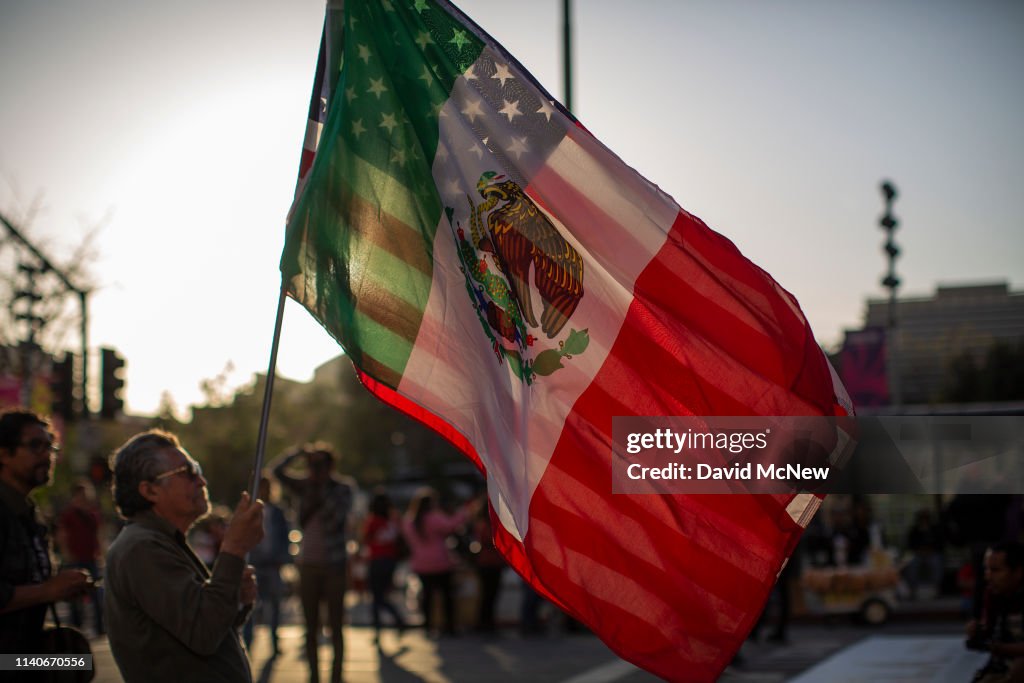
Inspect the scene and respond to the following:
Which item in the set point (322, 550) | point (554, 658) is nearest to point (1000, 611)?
point (322, 550)

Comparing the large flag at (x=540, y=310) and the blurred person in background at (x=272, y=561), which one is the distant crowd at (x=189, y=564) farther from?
the large flag at (x=540, y=310)

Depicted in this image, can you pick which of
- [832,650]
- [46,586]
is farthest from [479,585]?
[46,586]

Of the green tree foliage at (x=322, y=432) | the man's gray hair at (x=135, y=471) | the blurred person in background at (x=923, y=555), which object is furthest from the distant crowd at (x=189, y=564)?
the green tree foliage at (x=322, y=432)

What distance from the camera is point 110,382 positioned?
24406mm

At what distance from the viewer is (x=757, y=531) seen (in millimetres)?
4457

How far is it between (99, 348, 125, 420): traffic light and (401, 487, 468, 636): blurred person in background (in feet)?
29.1

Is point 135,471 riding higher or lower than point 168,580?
higher

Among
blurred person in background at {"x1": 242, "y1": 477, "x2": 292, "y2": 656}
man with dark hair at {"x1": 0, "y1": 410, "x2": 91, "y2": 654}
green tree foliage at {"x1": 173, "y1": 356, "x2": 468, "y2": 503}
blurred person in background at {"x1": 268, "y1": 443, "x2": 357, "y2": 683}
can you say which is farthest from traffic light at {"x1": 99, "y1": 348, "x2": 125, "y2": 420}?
green tree foliage at {"x1": 173, "y1": 356, "x2": 468, "y2": 503}

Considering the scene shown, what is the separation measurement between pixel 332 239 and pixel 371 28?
0.83m

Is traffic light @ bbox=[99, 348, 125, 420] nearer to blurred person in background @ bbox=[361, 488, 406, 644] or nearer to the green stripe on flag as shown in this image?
blurred person in background @ bbox=[361, 488, 406, 644]

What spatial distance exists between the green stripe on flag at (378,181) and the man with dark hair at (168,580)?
2.65ft

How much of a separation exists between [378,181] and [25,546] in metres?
2.02

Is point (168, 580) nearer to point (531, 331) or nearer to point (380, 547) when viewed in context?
point (531, 331)

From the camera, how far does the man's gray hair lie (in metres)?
4.50
